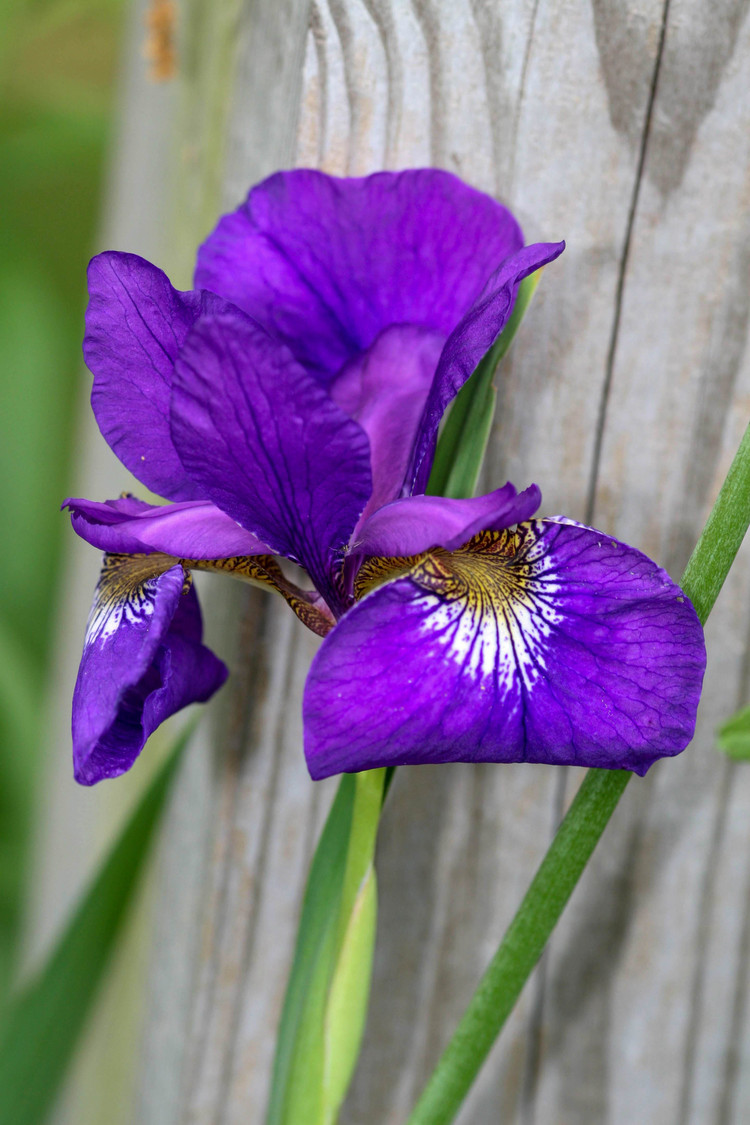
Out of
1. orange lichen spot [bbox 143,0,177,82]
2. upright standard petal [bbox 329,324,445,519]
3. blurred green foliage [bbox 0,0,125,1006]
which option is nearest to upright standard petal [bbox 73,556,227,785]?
upright standard petal [bbox 329,324,445,519]

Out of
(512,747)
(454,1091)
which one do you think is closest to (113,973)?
(454,1091)

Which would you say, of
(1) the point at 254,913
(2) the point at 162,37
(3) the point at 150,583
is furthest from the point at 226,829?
(2) the point at 162,37

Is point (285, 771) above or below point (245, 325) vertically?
below

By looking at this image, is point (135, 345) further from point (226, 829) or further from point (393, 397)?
point (226, 829)

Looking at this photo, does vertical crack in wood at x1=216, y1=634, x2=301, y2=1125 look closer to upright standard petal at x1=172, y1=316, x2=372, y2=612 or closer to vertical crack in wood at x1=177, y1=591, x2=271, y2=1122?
vertical crack in wood at x1=177, y1=591, x2=271, y2=1122

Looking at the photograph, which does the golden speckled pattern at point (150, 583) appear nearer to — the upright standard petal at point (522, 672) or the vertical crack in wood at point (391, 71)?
the upright standard petal at point (522, 672)

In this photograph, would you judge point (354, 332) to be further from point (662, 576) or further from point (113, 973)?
point (113, 973)
